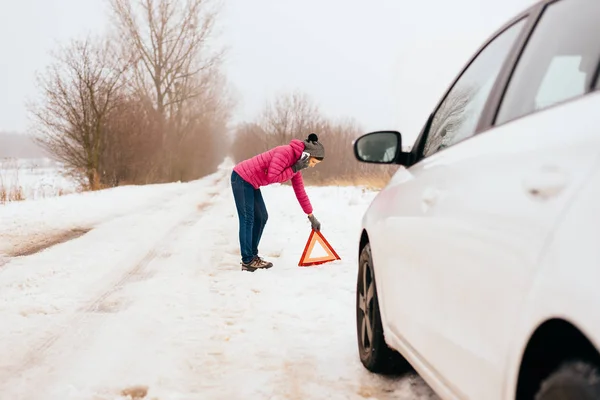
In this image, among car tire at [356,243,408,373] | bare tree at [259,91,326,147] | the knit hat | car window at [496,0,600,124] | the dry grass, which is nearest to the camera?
car window at [496,0,600,124]

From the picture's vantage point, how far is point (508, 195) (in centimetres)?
134

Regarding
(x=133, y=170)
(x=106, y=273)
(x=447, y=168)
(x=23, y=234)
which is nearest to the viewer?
(x=447, y=168)

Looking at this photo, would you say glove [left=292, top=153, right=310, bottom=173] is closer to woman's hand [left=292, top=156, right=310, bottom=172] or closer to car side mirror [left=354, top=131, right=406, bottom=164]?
woman's hand [left=292, top=156, right=310, bottom=172]

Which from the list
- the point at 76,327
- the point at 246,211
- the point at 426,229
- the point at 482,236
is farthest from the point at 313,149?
the point at 482,236

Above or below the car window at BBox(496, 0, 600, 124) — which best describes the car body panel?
below

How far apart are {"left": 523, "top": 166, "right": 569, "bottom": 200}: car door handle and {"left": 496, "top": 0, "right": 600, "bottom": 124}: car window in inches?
11.5

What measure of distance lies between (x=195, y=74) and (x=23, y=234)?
2454cm

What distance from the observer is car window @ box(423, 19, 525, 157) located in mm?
1982

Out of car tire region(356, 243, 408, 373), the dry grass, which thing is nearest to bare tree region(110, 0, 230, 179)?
the dry grass

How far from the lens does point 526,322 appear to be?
118cm

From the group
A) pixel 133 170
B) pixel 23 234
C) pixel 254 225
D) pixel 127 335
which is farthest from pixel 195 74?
pixel 127 335

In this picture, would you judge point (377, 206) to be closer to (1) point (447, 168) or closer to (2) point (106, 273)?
(1) point (447, 168)

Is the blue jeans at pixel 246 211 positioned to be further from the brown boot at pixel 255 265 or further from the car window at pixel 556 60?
the car window at pixel 556 60

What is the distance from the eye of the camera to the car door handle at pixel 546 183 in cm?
112
